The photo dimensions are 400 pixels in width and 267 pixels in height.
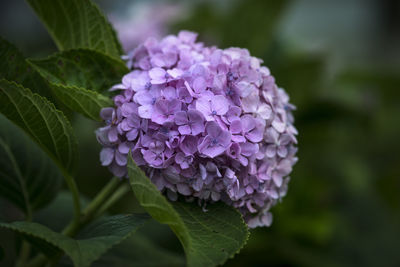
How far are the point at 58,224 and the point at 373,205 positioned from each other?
1362 millimetres

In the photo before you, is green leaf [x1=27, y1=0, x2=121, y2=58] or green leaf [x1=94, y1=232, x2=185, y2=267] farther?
green leaf [x1=94, y1=232, x2=185, y2=267]

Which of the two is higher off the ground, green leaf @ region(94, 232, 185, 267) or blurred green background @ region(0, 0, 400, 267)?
blurred green background @ region(0, 0, 400, 267)

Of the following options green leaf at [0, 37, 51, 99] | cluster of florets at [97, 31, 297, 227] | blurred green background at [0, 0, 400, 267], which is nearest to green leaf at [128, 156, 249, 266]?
cluster of florets at [97, 31, 297, 227]

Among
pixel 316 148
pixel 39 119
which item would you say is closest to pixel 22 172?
pixel 39 119

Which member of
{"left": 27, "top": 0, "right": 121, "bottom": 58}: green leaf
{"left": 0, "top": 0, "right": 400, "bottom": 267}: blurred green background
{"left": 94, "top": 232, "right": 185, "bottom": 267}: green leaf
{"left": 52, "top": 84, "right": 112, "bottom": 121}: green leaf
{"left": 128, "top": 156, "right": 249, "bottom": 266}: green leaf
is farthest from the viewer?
{"left": 0, "top": 0, "right": 400, "bottom": 267}: blurred green background

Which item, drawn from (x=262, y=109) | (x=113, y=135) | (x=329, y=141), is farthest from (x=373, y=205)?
(x=113, y=135)

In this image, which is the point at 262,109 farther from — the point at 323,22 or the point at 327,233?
the point at 323,22

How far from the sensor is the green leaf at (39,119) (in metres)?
0.77

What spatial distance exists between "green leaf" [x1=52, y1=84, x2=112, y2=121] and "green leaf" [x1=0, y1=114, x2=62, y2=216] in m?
0.27

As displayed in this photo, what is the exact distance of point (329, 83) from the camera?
79.4 inches

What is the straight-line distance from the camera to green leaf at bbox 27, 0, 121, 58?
0.95 meters

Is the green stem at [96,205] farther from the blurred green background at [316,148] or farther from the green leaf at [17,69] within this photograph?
the blurred green background at [316,148]

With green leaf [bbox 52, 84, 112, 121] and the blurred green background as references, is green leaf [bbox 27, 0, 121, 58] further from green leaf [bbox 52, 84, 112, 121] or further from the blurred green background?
the blurred green background

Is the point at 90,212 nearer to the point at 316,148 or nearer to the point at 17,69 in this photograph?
the point at 17,69
